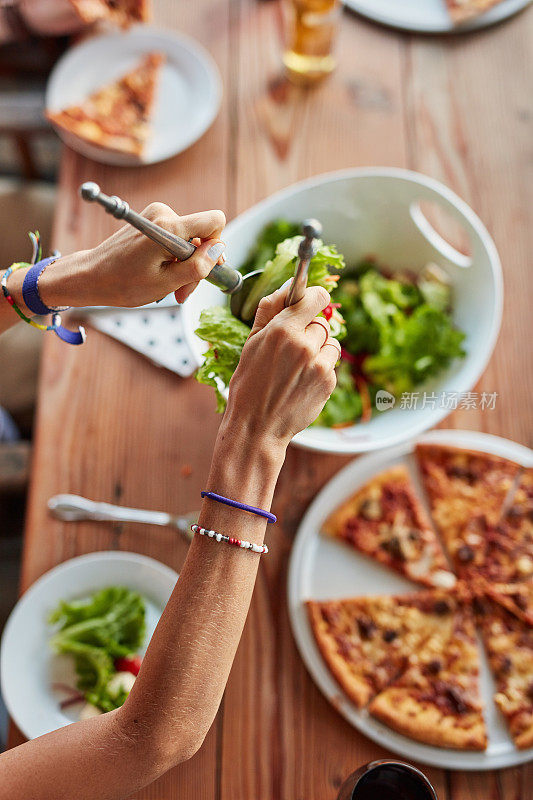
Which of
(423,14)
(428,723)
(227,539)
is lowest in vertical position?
(428,723)

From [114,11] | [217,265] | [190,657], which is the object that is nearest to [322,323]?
[217,265]

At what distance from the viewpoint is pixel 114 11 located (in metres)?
1.66

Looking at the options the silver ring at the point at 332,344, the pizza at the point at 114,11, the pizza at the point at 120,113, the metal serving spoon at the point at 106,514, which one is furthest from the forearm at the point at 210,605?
the pizza at the point at 114,11

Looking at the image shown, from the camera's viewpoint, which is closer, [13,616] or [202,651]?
[202,651]

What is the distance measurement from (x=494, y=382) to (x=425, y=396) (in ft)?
0.94

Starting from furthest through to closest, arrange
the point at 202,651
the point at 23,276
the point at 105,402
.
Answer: the point at 105,402 < the point at 23,276 < the point at 202,651

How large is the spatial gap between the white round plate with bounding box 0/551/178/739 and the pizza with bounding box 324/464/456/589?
0.36 m

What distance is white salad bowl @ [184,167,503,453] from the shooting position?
118 centimetres

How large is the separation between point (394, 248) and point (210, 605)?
878 mm

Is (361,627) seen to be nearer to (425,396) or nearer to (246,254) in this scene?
(425,396)

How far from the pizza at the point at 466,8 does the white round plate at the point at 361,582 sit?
1.08 m

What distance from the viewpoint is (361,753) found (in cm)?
121

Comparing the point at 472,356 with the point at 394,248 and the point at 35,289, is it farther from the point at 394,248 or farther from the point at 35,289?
the point at 35,289

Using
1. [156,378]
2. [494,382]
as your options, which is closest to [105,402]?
[156,378]
